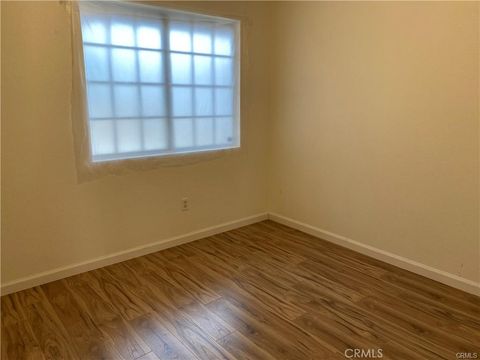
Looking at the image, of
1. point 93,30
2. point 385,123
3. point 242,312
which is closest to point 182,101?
point 93,30

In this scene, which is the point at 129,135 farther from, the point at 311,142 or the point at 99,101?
the point at 311,142

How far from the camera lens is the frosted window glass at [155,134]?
2.80 m

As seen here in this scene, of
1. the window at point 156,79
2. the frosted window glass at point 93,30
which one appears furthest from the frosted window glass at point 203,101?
the frosted window glass at point 93,30

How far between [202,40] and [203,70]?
0.24 metres

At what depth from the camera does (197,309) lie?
2170 millimetres

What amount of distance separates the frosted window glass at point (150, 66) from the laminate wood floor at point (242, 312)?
145cm

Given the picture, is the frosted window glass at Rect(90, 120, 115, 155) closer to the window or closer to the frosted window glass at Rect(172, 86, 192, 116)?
the window

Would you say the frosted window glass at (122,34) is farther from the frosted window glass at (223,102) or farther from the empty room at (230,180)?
the frosted window glass at (223,102)

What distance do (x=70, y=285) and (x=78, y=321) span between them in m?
0.48

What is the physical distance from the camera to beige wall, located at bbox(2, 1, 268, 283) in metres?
2.22

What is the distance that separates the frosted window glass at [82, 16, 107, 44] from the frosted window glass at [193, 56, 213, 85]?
2.48 ft

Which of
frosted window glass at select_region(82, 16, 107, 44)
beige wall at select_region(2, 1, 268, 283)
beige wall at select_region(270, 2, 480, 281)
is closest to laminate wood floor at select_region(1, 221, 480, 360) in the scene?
beige wall at select_region(2, 1, 268, 283)

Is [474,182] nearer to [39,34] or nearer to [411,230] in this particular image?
[411,230]

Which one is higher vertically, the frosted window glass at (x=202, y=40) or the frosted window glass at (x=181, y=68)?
the frosted window glass at (x=202, y=40)
